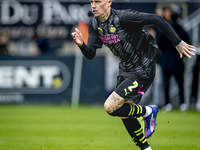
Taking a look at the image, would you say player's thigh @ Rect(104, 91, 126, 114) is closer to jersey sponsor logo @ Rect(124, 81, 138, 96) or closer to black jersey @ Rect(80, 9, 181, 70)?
jersey sponsor logo @ Rect(124, 81, 138, 96)

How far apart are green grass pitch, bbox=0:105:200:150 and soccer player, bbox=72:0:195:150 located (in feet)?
2.17

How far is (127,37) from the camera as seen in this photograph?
5.23 metres

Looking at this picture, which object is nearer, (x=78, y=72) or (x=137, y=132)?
(x=137, y=132)

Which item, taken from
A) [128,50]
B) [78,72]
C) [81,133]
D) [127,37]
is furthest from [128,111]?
[78,72]

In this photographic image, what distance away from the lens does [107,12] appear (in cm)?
520

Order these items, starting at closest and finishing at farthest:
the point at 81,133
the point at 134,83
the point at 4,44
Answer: the point at 134,83 < the point at 81,133 < the point at 4,44

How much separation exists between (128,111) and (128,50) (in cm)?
81

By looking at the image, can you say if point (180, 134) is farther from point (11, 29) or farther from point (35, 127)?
point (11, 29)

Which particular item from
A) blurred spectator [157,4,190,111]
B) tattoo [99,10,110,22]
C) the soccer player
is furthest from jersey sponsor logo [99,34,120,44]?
blurred spectator [157,4,190,111]

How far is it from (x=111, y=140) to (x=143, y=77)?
6.56 feet

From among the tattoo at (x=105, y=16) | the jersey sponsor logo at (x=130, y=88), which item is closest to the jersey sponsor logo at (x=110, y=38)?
the tattoo at (x=105, y=16)

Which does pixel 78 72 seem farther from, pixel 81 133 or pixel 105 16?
pixel 105 16

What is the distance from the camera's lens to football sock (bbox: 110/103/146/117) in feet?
16.7

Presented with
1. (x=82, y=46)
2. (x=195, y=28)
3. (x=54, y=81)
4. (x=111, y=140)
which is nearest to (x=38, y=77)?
(x=54, y=81)
